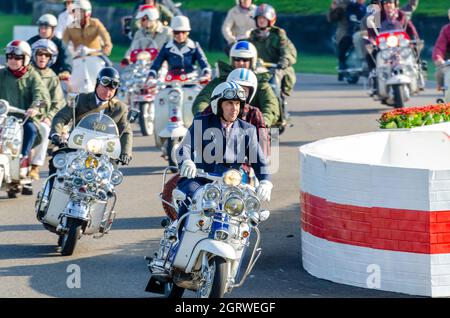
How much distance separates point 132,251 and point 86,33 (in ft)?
35.7

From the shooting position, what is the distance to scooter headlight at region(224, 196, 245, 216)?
32.6ft

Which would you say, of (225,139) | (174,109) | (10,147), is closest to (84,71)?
(174,109)

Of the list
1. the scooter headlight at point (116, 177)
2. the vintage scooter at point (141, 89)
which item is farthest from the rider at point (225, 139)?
the vintage scooter at point (141, 89)

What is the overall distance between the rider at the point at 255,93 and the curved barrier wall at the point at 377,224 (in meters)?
3.36

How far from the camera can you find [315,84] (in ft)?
97.8

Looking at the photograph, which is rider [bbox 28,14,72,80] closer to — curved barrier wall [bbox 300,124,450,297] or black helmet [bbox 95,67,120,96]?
black helmet [bbox 95,67,120,96]

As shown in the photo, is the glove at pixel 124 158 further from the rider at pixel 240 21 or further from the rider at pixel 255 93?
the rider at pixel 240 21

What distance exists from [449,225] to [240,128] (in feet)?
5.82

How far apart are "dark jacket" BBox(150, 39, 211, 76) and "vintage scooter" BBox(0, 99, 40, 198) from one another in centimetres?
459

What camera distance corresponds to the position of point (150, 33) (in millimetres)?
23625

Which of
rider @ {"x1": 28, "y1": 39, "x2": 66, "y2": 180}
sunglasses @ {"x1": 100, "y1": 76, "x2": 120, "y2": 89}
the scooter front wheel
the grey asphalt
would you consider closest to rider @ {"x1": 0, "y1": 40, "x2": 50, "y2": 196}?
rider @ {"x1": 28, "y1": 39, "x2": 66, "y2": 180}

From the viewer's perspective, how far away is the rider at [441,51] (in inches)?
834
